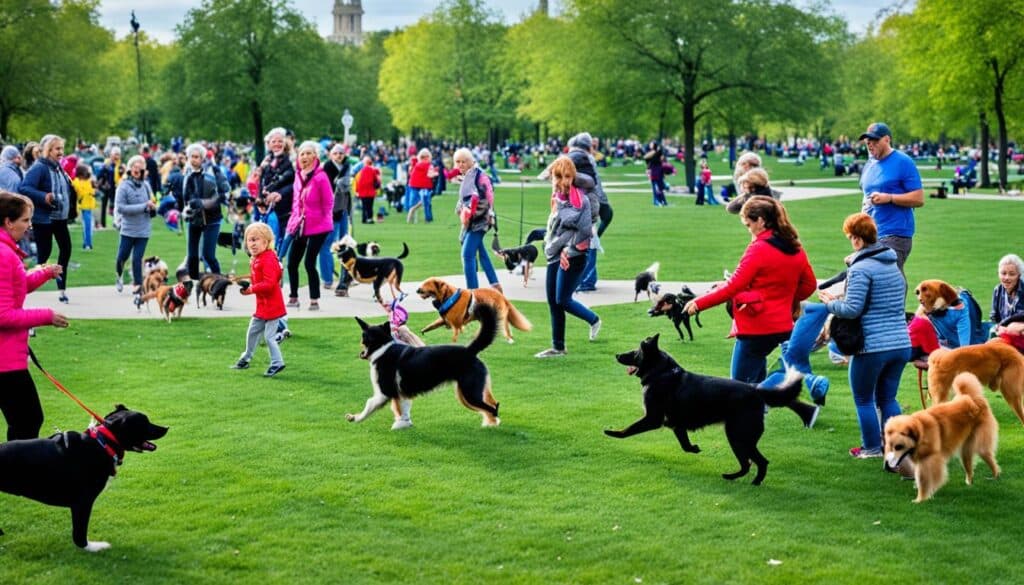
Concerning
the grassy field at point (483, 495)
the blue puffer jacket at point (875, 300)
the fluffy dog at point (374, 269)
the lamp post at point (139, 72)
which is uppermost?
the lamp post at point (139, 72)

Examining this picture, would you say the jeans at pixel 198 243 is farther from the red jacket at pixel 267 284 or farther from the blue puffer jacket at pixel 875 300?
the blue puffer jacket at pixel 875 300

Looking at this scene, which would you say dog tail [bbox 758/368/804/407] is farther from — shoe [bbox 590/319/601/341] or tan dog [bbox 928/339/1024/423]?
shoe [bbox 590/319/601/341]

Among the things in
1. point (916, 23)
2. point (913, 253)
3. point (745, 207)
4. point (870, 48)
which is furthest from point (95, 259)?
point (870, 48)

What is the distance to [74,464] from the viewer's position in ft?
20.6

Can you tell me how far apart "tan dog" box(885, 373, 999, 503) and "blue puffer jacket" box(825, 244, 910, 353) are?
0.52 meters

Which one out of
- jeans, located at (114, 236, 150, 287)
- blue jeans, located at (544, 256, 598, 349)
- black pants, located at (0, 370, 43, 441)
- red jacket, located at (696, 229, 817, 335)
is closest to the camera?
black pants, located at (0, 370, 43, 441)

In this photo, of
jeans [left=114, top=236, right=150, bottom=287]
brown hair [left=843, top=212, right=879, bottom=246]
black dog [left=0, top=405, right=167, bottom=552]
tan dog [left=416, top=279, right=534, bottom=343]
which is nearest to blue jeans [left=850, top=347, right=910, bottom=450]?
brown hair [left=843, top=212, right=879, bottom=246]

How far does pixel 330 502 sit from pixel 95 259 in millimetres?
16019

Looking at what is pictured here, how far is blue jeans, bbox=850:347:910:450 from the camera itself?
7.72 meters

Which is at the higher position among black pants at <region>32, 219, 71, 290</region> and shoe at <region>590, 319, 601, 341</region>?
black pants at <region>32, 219, 71, 290</region>

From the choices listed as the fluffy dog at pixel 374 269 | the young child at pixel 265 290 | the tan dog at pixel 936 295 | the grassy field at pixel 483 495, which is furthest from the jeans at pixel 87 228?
the tan dog at pixel 936 295

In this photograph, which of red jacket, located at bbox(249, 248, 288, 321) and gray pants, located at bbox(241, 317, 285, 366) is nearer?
red jacket, located at bbox(249, 248, 288, 321)

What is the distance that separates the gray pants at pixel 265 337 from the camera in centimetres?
1117

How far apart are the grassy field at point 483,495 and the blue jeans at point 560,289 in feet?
1.32
